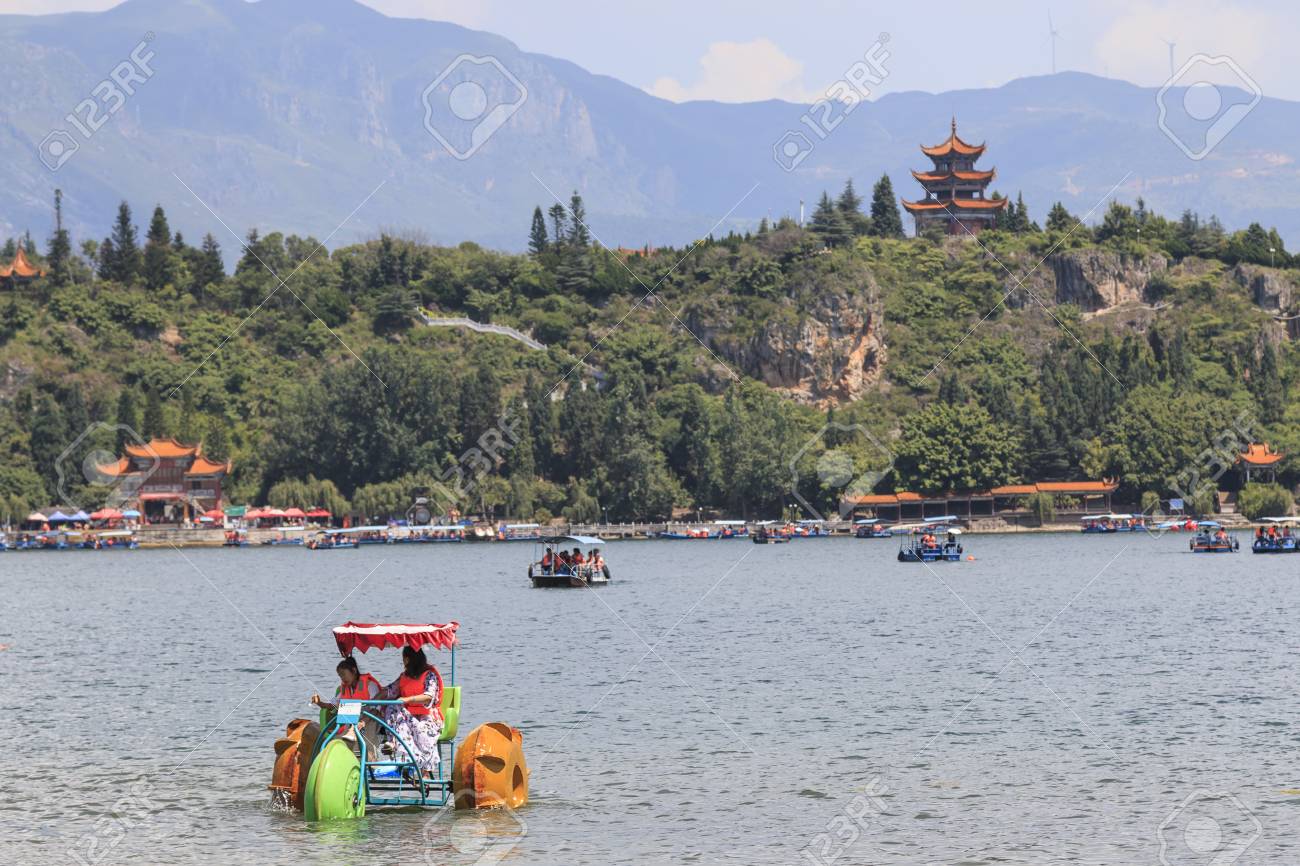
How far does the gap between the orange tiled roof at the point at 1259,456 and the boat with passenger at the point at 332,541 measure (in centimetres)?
8195

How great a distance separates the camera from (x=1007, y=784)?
33250 mm

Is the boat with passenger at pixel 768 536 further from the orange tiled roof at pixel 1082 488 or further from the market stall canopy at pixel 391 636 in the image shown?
the market stall canopy at pixel 391 636

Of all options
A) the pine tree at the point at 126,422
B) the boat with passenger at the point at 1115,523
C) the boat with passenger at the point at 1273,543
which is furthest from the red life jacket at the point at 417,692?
the pine tree at the point at 126,422

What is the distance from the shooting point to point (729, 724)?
40.9 metres

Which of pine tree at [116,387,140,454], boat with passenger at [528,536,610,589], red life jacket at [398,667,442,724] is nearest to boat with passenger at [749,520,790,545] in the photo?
boat with passenger at [528,536,610,589]

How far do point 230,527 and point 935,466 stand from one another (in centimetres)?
6519

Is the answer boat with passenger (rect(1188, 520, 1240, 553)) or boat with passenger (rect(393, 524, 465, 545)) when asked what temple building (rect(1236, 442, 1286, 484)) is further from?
boat with passenger (rect(393, 524, 465, 545))

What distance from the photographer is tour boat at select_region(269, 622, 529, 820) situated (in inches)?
1146

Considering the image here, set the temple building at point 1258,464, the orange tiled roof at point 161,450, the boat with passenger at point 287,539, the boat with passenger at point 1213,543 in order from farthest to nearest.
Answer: the orange tiled roof at point 161,450 → the temple building at point 1258,464 → the boat with passenger at point 287,539 → the boat with passenger at point 1213,543

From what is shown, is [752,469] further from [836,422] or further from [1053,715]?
[1053,715]

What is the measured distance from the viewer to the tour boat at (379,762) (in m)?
29.1

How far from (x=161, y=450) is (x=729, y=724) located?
13366 centimetres

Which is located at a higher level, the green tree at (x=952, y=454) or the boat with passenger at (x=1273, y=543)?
the green tree at (x=952, y=454)

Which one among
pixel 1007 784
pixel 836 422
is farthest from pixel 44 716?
pixel 836 422
